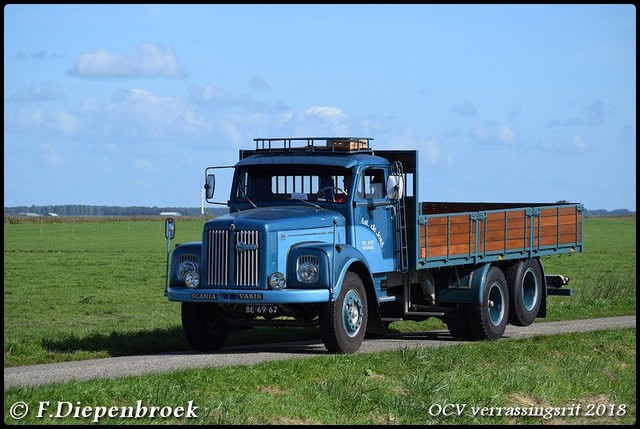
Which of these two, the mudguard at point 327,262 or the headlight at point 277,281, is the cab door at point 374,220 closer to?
the mudguard at point 327,262

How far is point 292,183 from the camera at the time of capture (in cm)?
1897

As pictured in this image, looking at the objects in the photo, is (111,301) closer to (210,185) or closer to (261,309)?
(210,185)

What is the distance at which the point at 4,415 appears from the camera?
11930 millimetres

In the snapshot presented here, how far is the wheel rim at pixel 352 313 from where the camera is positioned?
17797mm

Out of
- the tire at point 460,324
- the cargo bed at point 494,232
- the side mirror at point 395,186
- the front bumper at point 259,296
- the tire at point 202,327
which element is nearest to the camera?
the front bumper at point 259,296

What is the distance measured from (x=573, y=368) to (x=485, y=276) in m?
4.71

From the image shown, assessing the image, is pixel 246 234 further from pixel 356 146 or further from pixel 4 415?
pixel 4 415

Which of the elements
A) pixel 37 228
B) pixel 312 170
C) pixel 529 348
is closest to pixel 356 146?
pixel 312 170

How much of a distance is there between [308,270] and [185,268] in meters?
1.94

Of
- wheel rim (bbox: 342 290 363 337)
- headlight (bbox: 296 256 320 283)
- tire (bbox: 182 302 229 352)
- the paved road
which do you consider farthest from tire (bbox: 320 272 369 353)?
tire (bbox: 182 302 229 352)

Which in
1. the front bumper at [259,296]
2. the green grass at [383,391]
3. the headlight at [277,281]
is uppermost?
the headlight at [277,281]

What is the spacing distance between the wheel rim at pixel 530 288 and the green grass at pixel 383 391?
5.39 m

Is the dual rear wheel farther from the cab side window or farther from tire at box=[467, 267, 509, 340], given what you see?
the cab side window

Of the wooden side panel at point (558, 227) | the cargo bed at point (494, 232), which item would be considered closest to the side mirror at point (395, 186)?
the cargo bed at point (494, 232)
